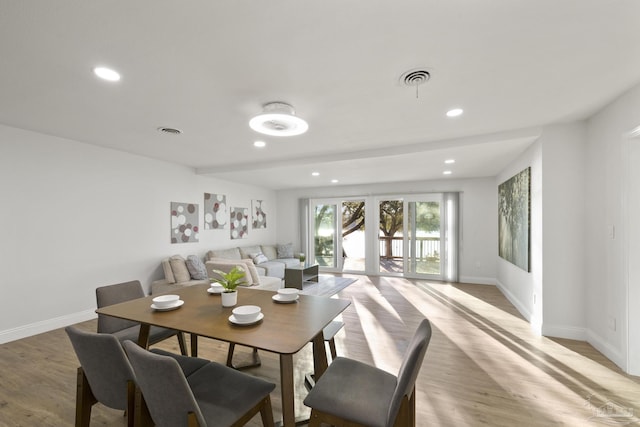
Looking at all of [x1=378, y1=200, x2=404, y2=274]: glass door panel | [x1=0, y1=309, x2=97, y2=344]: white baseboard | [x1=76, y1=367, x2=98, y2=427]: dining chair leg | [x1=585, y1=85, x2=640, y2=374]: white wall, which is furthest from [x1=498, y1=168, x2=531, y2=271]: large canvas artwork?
[x1=0, y1=309, x2=97, y2=344]: white baseboard

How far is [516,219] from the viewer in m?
4.21

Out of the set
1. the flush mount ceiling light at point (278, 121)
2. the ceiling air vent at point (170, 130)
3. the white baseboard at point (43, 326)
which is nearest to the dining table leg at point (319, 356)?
the flush mount ceiling light at point (278, 121)

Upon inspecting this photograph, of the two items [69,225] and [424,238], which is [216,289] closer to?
[69,225]

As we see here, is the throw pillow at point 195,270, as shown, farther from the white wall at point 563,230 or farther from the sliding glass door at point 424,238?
the white wall at point 563,230

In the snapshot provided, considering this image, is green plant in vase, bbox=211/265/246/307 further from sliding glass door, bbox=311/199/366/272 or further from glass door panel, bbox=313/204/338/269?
glass door panel, bbox=313/204/338/269

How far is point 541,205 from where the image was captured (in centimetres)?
315

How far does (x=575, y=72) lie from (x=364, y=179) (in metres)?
4.26

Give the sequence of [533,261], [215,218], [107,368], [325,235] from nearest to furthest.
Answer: [107,368] → [533,261] → [215,218] → [325,235]

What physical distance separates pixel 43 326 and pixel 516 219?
6.61 m

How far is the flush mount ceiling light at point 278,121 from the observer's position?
2.12m

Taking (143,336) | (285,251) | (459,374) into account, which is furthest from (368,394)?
(285,251)

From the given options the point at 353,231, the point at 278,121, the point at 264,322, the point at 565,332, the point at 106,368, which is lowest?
the point at 565,332

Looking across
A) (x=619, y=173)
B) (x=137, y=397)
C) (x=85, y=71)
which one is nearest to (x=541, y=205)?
(x=619, y=173)

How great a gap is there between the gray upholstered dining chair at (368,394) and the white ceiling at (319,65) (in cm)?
165
